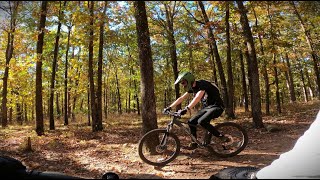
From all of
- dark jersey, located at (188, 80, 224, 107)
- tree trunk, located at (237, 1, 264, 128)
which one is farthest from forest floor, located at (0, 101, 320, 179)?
dark jersey, located at (188, 80, 224, 107)

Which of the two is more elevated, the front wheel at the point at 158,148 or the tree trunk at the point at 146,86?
the tree trunk at the point at 146,86

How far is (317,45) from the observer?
2317 centimetres

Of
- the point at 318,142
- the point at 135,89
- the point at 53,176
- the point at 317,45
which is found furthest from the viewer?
the point at 135,89

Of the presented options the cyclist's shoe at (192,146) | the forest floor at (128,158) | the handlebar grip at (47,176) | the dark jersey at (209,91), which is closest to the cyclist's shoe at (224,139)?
the forest floor at (128,158)

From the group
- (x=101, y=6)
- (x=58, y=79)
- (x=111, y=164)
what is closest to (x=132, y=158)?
(x=111, y=164)

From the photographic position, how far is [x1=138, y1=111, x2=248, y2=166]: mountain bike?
7398mm

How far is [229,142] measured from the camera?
8.11 metres

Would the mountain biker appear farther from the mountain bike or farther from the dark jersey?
the mountain bike

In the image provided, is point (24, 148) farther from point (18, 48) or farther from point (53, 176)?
point (18, 48)

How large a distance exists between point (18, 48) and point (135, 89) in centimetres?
1419

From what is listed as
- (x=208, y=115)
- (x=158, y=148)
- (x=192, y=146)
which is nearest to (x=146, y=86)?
(x=158, y=148)

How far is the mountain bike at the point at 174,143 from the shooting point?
7398 mm

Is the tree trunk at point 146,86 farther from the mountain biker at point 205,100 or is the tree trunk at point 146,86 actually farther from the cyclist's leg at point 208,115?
the cyclist's leg at point 208,115

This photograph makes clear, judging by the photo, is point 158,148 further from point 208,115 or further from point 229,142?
point 229,142
